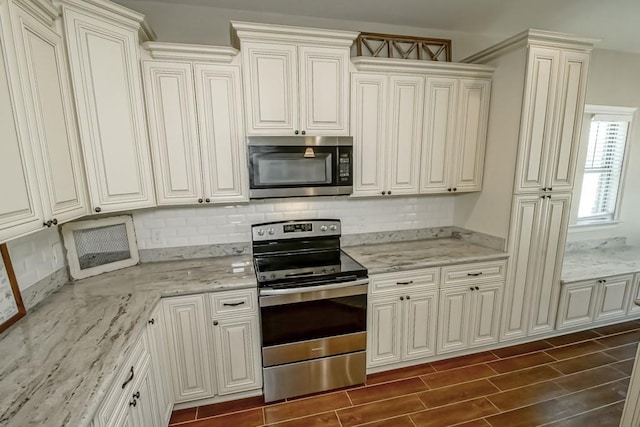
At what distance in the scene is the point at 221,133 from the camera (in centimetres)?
214

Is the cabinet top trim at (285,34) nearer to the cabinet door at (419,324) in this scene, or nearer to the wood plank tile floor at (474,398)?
the cabinet door at (419,324)

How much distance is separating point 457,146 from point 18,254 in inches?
122

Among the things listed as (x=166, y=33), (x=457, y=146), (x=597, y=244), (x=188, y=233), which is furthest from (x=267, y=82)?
(x=597, y=244)

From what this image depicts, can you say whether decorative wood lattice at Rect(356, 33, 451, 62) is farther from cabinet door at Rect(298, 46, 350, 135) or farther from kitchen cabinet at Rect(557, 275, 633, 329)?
kitchen cabinet at Rect(557, 275, 633, 329)

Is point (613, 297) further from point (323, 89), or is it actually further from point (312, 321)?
point (323, 89)

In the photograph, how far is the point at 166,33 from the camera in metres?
2.22

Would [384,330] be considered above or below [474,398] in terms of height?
above

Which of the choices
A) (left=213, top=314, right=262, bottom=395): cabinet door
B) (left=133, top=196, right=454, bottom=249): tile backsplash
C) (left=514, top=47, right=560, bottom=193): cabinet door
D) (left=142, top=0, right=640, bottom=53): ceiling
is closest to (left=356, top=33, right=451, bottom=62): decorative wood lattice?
(left=142, top=0, right=640, bottom=53): ceiling

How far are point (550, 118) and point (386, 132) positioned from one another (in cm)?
131

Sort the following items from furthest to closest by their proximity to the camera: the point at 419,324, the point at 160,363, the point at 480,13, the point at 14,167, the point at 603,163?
1. the point at 603,163
2. the point at 480,13
3. the point at 419,324
4. the point at 160,363
5. the point at 14,167

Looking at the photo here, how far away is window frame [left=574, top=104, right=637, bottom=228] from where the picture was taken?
3.27 meters

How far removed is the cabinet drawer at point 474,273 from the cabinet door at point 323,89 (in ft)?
4.73

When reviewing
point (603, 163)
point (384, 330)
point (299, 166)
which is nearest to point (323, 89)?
point (299, 166)

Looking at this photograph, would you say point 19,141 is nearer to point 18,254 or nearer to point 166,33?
point 18,254
